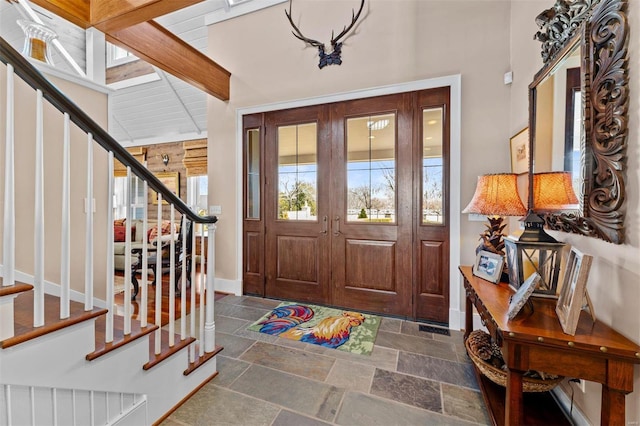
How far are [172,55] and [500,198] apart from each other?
3303 millimetres

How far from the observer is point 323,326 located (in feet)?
8.53

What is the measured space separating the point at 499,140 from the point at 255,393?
2843 mm

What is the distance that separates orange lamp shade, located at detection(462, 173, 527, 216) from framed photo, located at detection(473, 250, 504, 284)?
11.1 inches

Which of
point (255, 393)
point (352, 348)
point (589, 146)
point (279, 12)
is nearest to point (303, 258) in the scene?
point (352, 348)

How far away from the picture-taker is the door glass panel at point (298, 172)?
3154 mm

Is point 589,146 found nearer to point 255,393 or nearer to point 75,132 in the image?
point 255,393

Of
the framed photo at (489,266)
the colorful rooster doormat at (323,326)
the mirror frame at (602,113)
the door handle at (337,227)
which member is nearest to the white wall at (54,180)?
the colorful rooster doormat at (323,326)

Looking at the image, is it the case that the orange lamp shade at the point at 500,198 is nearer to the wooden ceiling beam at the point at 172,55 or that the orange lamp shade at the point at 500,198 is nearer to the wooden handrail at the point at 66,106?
the wooden handrail at the point at 66,106

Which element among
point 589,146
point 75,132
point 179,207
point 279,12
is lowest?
point 179,207

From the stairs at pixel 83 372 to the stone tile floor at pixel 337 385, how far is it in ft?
0.65

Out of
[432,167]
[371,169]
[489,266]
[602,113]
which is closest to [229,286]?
[371,169]

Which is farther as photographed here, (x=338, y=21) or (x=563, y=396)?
(x=338, y=21)

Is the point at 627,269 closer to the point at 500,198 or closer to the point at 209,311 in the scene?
the point at 500,198

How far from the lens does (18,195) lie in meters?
1.89
